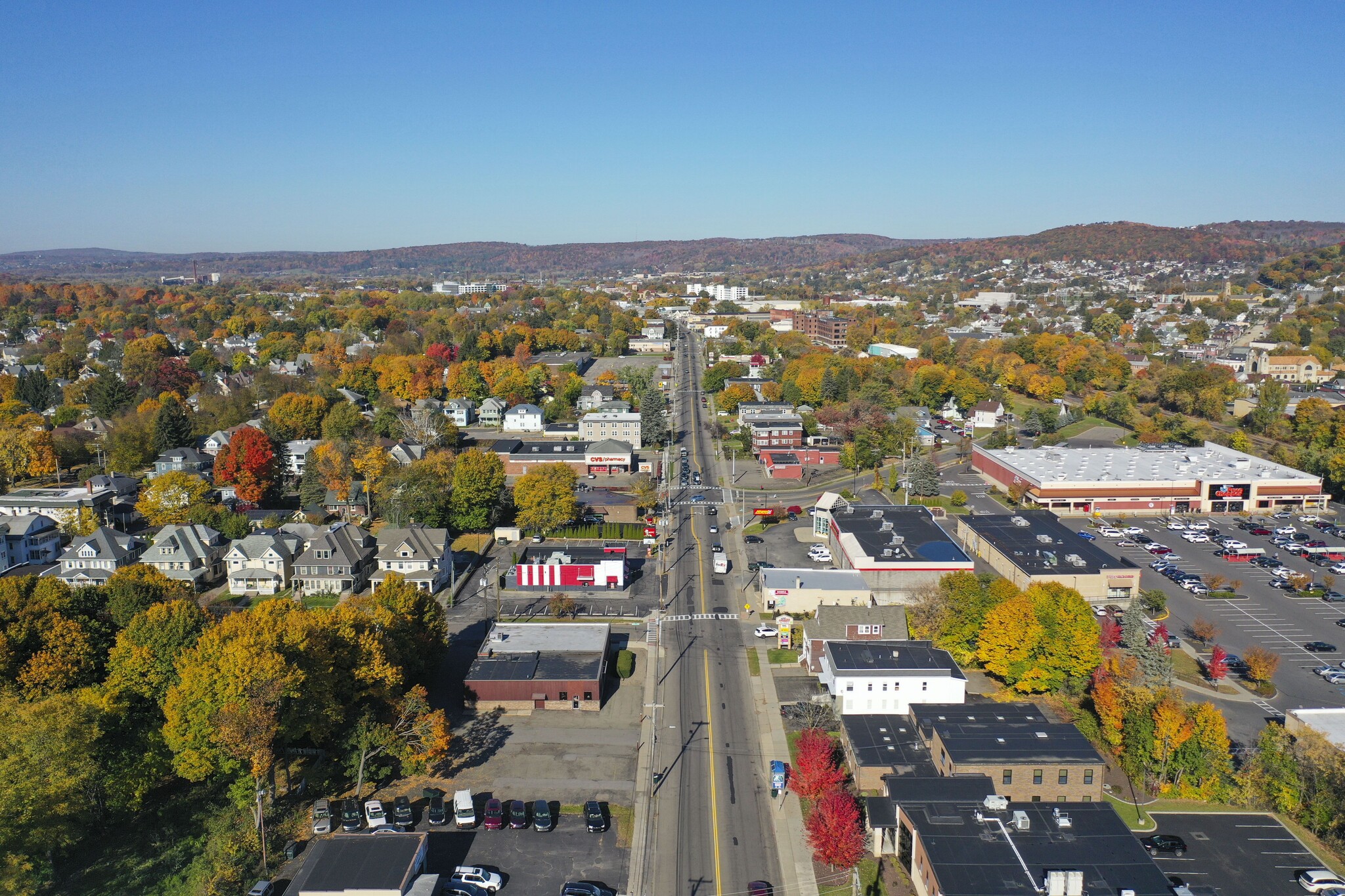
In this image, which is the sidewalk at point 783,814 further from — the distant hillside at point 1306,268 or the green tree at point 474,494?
the distant hillside at point 1306,268

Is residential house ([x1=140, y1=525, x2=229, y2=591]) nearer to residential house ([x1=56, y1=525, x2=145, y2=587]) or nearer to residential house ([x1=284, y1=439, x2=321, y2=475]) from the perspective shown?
residential house ([x1=56, y1=525, x2=145, y2=587])

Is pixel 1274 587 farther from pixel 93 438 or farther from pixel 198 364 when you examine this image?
pixel 198 364

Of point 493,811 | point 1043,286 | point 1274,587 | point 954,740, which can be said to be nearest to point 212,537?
point 493,811

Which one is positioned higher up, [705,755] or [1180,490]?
[1180,490]

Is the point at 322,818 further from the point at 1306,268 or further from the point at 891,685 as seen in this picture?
the point at 1306,268

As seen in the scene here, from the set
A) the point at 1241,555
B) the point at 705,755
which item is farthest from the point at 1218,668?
the point at 705,755

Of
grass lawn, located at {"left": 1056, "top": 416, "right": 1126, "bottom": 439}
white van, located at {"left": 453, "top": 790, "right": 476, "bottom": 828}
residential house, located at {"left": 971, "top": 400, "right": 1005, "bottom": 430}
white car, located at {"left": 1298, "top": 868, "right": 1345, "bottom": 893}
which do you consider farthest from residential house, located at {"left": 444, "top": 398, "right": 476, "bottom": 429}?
white car, located at {"left": 1298, "top": 868, "right": 1345, "bottom": 893}
